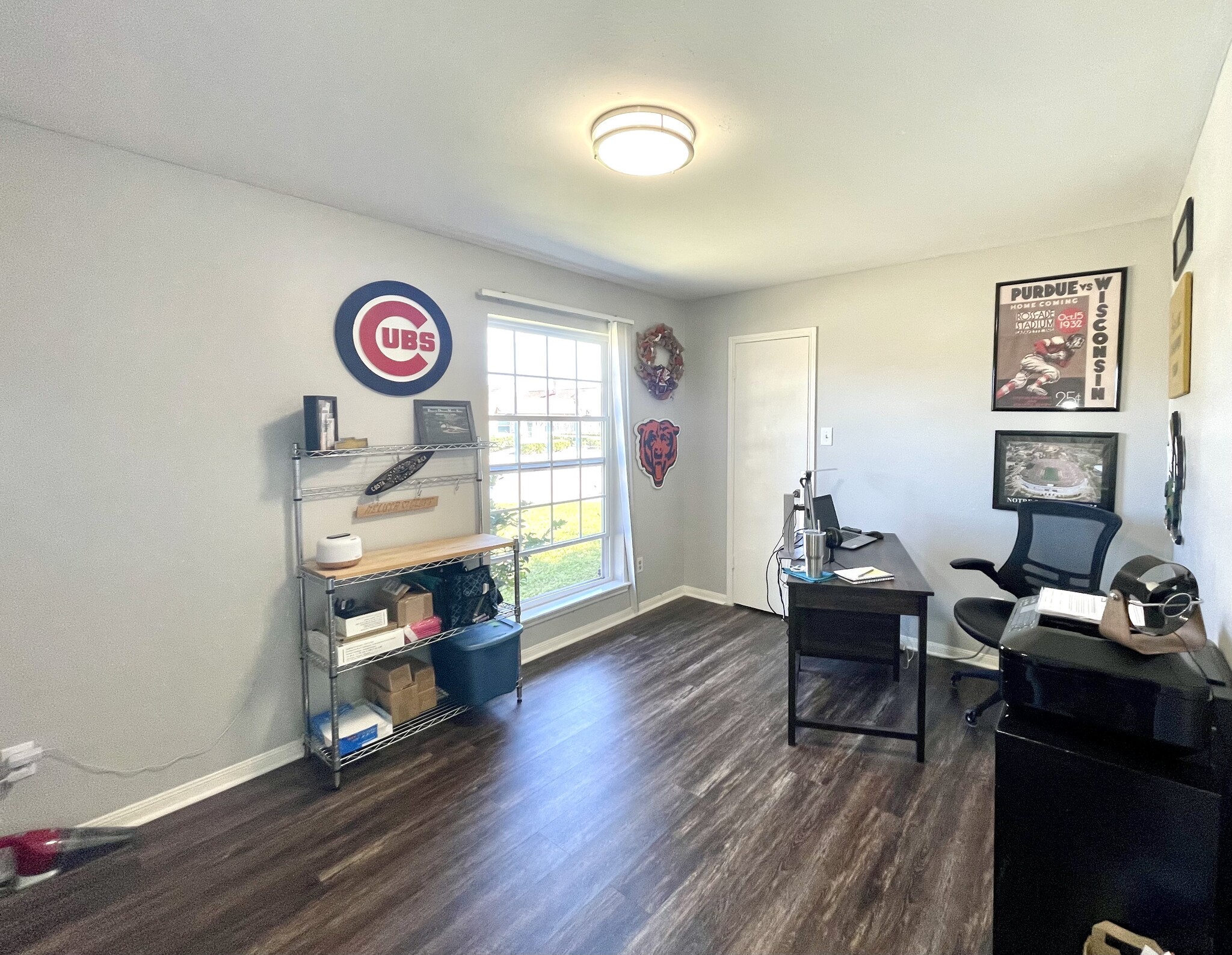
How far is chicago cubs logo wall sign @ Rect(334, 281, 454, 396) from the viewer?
2.49 meters

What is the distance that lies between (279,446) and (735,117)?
2152mm

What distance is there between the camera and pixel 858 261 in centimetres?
331

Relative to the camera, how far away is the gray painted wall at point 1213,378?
4.36 ft

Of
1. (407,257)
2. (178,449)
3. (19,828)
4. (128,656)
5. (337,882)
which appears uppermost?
(407,257)

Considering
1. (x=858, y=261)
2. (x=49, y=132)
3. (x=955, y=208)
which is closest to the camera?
(x=49, y=132)

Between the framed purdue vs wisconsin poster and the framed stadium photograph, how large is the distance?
0.16 meters

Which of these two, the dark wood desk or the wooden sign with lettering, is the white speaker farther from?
the dark wood desk

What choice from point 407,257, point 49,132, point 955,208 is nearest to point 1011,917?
point 955,208

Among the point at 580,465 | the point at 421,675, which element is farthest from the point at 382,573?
the point at 580,465

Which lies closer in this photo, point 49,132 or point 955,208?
point 49,132

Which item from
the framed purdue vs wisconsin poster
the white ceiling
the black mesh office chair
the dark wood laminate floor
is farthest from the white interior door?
the dark wood laminate floor

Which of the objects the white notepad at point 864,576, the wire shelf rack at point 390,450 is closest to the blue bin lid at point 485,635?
the wire shelf rack at point 390,450

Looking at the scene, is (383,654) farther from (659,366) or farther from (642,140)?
(659,366)

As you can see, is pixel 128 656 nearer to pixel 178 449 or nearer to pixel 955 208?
pixel 178 449
